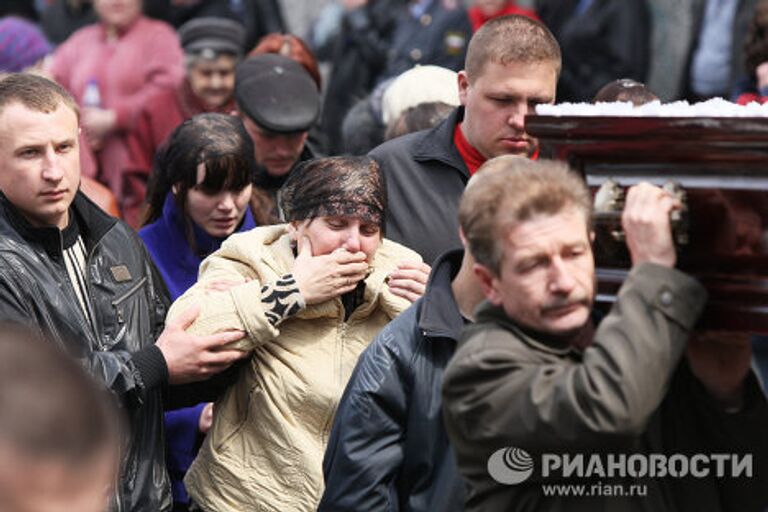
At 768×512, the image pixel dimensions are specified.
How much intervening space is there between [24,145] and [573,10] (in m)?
6.86

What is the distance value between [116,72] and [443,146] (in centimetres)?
519

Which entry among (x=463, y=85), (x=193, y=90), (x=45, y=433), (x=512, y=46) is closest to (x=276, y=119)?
(x=463, y=85)

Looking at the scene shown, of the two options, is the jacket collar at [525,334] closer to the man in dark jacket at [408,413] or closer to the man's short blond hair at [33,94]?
the man in dark jacket at [408,413]

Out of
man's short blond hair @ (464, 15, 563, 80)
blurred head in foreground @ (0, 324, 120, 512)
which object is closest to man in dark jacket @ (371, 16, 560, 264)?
man's short blond hair @ (464, 15, 563, 80)

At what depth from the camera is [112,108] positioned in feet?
35.1

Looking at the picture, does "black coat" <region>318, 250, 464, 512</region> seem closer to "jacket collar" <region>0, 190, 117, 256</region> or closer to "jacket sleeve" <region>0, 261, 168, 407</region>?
"jacket sleeve" <region>0, 261, 168, 407</region>

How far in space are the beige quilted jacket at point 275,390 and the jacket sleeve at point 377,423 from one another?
729mm

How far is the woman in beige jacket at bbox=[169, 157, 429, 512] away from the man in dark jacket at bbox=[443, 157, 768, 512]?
121 cm

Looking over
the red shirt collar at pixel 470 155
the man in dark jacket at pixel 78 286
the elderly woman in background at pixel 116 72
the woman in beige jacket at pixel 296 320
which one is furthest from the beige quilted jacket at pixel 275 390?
the elderly woman in background at pixel 116 72

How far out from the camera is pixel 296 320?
5254 mm

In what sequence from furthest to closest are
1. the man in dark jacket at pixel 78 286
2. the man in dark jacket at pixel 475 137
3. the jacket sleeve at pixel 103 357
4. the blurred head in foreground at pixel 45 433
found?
the man in dark jacket at pixel 475 137 < the man in dark jacket at pixel 78 286 < the jacket sleeve at pixel 103 357 < the blurred head in foreground at pixel 45 433

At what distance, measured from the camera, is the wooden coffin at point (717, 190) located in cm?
369

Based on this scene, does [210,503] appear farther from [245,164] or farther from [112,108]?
[112,108]

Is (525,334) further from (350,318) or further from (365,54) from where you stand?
(365,54)
